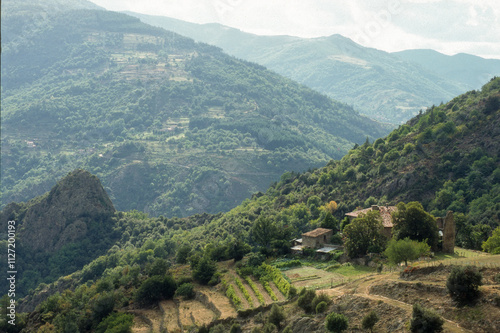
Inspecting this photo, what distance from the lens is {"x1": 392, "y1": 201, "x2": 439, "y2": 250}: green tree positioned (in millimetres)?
53000

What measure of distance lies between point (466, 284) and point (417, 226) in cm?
2338

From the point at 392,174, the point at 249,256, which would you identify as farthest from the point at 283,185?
the point at 249,256

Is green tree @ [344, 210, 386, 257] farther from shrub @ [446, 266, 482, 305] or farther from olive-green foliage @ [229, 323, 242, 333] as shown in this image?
shrub @ [446, 266, 482, 305]

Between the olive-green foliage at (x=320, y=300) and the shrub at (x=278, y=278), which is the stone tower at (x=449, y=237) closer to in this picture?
the shrub at (x=278, y=278)

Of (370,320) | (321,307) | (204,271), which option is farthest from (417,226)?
(204,271)

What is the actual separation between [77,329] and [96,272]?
4961cm

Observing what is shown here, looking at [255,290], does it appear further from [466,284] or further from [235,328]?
[466,284]

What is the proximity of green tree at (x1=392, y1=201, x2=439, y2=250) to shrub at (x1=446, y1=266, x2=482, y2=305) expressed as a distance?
71.8ft

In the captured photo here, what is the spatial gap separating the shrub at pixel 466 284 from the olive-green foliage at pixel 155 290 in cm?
3716

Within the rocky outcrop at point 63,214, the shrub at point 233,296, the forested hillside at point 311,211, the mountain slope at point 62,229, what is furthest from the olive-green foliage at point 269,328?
the rocky outcrop at point 63,214

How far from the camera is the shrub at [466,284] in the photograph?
30297mm

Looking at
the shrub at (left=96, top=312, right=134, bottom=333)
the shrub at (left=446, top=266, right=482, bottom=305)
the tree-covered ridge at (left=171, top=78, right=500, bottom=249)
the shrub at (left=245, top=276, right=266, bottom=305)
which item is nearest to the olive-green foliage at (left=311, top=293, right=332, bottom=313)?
the shrub at (left=245, top=276, right=266, bottom=305)

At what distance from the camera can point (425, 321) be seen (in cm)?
2839

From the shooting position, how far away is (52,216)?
125 meters
